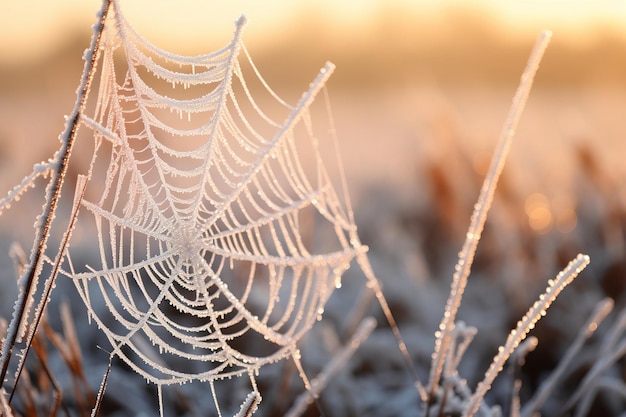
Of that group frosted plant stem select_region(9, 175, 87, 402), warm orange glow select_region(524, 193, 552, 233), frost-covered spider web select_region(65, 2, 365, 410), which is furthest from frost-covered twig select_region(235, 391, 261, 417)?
warm orange glow select_region(524, 193, 552, 233)

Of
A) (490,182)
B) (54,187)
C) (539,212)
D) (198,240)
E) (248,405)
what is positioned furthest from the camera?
(539,212)

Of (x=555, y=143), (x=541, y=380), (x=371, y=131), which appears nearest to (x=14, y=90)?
(x=371, y=131)

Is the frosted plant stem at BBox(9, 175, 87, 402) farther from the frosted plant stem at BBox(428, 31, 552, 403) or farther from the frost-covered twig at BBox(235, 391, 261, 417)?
the frosted plant stem at BBox(428, 31, 552, 403)

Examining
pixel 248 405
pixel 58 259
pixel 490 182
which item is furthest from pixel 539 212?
pixel 58 259

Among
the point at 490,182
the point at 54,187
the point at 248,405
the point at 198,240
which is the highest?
the point at 490,182

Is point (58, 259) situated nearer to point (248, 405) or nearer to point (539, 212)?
point (248, 405)

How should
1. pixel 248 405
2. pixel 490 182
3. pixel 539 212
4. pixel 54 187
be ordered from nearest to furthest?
pixel 54 187 → pixel 248 405 → pixel 490 182 → pixel 539 212
